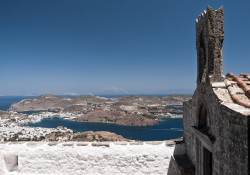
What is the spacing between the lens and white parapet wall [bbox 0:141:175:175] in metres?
4.71

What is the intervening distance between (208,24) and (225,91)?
1.26 metres

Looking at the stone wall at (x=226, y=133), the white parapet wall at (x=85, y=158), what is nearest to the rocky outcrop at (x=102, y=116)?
the white parapet wall at (x=85, y=158)

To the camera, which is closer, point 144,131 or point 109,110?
point 144,131

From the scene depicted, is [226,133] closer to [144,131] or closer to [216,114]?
[216,114]

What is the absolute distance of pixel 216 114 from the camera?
2740 mm

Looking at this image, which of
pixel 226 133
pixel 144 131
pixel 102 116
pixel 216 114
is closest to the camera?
pixel 226 133

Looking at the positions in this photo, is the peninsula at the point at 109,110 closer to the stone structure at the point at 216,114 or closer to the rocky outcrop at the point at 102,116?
the rocky outcrop at the point at 102,116

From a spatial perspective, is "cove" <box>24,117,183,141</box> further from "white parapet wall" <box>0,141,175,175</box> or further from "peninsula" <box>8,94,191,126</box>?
"white parapet wall" <box>0,141,175,175</box>

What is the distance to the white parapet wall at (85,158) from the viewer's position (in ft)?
15.4

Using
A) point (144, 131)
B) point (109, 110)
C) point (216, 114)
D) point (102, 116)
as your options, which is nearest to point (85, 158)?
point (216, 114)

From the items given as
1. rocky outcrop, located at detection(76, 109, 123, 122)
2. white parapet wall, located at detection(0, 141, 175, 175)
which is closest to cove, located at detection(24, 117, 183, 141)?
rocky outcrop, located at detection(76, 109, 123, 122)

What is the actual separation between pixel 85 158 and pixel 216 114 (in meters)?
3.67

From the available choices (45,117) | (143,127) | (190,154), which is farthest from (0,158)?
(45,117)

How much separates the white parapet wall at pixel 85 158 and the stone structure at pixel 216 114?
602mm
